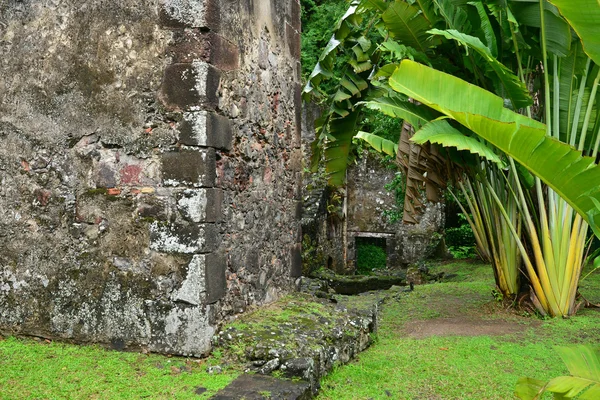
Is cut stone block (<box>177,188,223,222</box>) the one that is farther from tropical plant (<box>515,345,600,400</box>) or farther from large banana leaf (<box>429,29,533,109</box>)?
large banana leaf (<box>429,29,533,109</box>)

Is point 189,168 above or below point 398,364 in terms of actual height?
above

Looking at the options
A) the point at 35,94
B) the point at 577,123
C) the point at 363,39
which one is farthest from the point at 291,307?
the point at 363,39

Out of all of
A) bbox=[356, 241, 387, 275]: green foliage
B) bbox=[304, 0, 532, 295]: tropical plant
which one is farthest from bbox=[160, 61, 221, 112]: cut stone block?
bbox=[356, 241, 387, 275]: green foliage

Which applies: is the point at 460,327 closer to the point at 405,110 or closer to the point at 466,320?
the point at 466,320

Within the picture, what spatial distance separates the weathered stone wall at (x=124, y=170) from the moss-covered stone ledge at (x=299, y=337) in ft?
0.67

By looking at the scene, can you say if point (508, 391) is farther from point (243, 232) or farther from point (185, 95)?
point (185, 95)

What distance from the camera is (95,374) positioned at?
141 inches

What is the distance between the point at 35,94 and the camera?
14.2ft

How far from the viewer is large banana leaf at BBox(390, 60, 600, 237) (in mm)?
3570

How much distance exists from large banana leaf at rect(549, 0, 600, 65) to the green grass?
11.6 feet

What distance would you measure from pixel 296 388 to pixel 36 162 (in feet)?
8.42

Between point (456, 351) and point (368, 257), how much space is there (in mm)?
12623

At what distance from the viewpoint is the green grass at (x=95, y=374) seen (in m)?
3.30

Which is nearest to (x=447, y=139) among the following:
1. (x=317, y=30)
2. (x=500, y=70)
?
(x=500, y=70)
